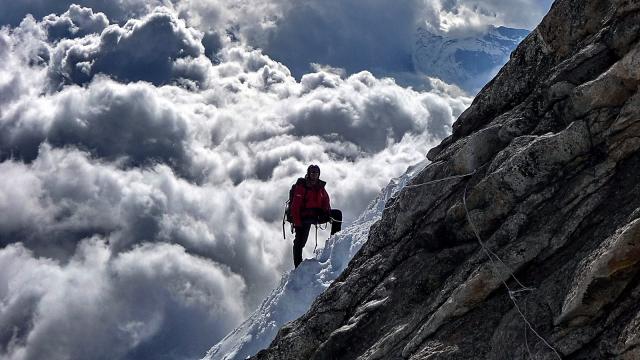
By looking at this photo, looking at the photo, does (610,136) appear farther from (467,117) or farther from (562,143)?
(467,117)

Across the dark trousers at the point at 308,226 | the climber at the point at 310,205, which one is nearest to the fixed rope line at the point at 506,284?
the climber at the point at 310,205

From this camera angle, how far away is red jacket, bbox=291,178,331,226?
20.8m

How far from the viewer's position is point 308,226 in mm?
21375

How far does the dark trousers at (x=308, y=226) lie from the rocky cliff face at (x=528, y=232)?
5763mm

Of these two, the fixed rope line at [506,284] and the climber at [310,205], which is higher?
the climber at [310,205]

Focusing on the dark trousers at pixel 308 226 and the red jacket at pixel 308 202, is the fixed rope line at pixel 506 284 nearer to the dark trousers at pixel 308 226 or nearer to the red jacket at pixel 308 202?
the red jacket at pixel 308 202

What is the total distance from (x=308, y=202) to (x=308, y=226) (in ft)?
3.02

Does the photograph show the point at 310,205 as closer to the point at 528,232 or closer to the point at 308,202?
the point at 308,202

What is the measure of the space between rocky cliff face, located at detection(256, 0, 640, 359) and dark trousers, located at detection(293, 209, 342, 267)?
18.9 ft

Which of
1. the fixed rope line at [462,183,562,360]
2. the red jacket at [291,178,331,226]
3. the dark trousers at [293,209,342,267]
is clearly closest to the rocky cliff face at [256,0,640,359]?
the fixed rope line at [462,183,562,360]

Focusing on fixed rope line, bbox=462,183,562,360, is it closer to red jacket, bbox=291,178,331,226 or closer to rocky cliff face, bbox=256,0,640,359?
rocky cliff face, bbox=256,0,640,359

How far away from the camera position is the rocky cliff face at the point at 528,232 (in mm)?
9102

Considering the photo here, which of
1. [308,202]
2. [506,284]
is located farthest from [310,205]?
[506,284]

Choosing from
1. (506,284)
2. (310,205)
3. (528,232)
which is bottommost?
(506,284)
